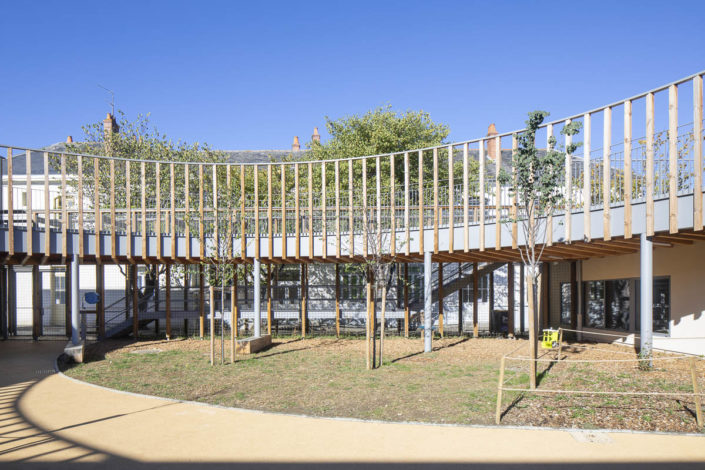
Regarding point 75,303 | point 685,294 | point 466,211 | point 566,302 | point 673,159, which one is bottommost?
point 566,302

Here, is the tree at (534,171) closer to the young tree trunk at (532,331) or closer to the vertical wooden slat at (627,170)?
the young tree trunk at (532,331)

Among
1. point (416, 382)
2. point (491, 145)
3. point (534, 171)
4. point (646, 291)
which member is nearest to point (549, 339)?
point (646, 291)

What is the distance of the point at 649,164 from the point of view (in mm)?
11719

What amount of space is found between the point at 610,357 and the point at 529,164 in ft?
21.1

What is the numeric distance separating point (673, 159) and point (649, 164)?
527 millimetres


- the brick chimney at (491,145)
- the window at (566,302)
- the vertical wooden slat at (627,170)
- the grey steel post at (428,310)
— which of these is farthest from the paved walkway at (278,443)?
the brick chimney at (491,145)

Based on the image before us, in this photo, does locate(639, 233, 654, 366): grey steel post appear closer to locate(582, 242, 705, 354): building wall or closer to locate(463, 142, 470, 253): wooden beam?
locate(582, 242, 705, 354): building wall

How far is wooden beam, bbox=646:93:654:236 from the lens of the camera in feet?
38.4

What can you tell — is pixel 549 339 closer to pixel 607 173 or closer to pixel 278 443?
pixel 607 173

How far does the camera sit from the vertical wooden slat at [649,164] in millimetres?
11719

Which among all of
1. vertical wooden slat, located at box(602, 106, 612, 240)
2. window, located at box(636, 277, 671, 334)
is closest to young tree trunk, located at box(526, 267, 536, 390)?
vertical wooden slat, located at box(602, 106, 612, 240)

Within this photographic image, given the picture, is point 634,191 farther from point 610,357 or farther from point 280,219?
point 280,219

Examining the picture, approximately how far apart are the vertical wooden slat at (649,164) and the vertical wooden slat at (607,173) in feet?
2.83

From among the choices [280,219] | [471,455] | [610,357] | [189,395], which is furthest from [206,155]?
[471,455]
